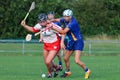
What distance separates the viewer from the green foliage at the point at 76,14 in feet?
163

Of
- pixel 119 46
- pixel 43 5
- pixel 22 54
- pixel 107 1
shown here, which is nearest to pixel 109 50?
pixel 119 46

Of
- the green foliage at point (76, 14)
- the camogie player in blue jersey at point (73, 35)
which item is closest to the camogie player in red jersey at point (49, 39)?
the camogie player in blue jersey at point (73, 35)

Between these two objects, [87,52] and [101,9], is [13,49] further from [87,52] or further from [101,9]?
[101,9]

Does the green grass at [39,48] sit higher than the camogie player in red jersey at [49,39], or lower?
lower

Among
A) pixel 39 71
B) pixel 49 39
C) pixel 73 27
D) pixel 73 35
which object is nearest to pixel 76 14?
pixel 39 71

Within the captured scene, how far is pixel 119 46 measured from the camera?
37875 millimetres

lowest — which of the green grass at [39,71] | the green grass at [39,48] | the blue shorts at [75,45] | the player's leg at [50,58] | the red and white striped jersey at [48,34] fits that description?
the green grass at [39,48]

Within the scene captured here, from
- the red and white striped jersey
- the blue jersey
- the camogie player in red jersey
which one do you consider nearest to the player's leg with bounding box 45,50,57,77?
the camogie player in red jersey

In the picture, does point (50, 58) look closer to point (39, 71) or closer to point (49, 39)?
point (49, 39)

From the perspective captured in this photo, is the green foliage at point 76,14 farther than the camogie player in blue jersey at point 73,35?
Yes

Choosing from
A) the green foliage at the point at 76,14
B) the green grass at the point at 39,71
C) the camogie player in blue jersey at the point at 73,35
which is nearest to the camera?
the camogie player in blue jersey at the point at 73,35

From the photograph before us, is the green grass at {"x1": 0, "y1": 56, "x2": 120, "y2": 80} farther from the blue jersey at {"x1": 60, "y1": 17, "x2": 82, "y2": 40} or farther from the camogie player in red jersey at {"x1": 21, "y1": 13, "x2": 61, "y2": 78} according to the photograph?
the blue jersey at {"x1": 60, "y1": 17, "x2": 82, "y2": 40}

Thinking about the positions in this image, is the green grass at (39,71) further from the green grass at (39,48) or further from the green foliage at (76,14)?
the green foliage at (76,14)

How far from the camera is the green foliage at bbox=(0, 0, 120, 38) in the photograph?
1960 inches
